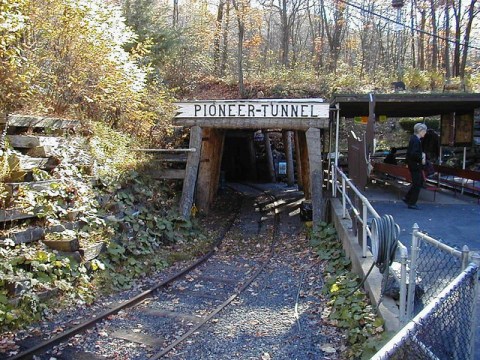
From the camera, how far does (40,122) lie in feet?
29.1

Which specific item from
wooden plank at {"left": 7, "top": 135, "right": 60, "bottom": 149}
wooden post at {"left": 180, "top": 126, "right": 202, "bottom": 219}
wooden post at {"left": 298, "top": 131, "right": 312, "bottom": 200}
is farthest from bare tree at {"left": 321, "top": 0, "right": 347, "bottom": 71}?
wooden plank at {"left": 7, "top": 135, "right": 60, "bottom": 149}

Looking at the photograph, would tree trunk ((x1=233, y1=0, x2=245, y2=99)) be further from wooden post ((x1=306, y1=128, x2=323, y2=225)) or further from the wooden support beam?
wooden post ((x1=306, y1=128, x2=323, y2=225))

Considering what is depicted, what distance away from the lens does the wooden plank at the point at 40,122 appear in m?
8.20

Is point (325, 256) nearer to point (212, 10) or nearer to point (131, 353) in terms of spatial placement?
point (131, 353)

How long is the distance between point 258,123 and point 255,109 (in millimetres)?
392

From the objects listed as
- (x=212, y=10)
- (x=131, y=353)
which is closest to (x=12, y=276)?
(x=131, y=353)

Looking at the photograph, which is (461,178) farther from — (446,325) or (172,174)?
(446,325)

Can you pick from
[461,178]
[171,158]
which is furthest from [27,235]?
[461,178]

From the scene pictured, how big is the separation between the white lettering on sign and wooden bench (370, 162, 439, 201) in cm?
272

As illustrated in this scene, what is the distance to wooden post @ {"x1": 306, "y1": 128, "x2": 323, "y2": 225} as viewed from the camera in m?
12.7

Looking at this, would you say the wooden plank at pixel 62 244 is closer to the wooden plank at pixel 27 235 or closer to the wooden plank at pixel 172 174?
the wooden plank at pixel 27 235

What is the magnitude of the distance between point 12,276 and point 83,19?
19.8 feet

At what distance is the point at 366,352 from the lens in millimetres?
4855

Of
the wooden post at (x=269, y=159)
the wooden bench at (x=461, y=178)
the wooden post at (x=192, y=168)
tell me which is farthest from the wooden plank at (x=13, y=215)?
the wooden post at (x=269, y=159)
